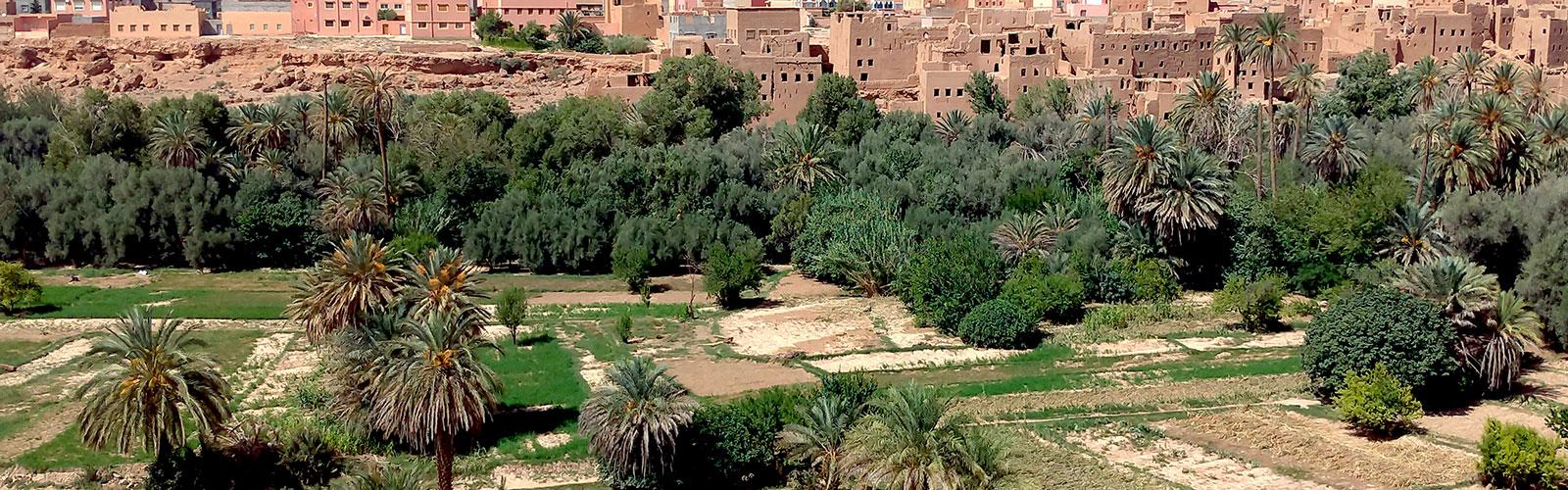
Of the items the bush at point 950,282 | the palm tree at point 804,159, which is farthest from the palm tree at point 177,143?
the bush at point 950,282

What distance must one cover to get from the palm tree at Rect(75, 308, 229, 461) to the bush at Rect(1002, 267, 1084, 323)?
19.3 m

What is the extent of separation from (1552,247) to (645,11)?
41189 mm

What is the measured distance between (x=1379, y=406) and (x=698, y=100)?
28.7 meters

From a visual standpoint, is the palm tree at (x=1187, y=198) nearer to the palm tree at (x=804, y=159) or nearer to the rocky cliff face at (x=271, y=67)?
the palm tree at (x=804, y=159)

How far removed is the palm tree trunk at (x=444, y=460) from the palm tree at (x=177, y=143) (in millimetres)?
24723

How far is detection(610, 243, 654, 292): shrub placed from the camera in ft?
146

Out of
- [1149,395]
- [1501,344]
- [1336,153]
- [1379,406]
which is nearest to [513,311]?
[1149,395]

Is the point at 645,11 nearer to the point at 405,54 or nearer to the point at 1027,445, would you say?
the point at 405,54

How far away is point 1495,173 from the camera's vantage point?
42.0m

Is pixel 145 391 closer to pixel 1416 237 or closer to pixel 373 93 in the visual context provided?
pixel 373 93

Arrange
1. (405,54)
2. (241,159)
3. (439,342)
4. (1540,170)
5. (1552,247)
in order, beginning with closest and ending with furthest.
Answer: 1. (439,342)
2. (1552,247)
3. (1540,170)
4. (241,159)
5. (405,54)

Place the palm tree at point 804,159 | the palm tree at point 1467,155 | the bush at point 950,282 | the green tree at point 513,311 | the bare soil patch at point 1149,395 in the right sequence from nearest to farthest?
1. the bare soil patch at point 1149,395
2. the green tree at point 513,311
3. the bush at point 950,282
4. the palm tree at point 1467,155
5. the palm tree at point 804,159

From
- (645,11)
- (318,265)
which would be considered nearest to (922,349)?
(318,265)

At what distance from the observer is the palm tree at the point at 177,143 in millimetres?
48672
